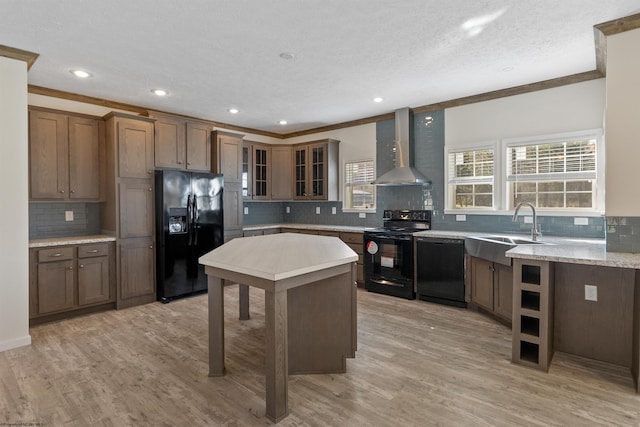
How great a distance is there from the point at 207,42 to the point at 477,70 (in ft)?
8.78

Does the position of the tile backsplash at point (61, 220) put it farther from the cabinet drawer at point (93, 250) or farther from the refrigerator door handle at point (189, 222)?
the refrigerator door handle at point (189, 222)

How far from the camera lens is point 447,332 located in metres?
3.41

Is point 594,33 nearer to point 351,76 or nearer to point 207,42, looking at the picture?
point 351,76

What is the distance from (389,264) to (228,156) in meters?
2.97


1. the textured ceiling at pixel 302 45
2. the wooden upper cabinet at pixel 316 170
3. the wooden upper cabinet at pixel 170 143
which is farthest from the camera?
the wooden upper cabinet at pixel 316 170

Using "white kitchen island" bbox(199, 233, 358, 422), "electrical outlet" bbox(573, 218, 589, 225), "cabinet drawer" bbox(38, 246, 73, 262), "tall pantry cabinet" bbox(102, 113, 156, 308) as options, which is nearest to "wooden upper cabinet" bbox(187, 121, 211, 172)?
"tall pantry cabinet" bbox(102, 113, 156, 308)

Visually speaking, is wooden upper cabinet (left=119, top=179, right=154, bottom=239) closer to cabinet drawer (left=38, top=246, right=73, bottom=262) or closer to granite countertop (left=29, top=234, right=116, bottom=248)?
granite countertop (left=29, top=234, right=116, bottom=248)

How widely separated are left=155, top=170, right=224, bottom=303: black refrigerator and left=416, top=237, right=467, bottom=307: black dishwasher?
289cm

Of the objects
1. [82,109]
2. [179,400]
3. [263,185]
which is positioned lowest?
[179,400]

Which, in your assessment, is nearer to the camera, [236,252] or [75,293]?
[236,252]

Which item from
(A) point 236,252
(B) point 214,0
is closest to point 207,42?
(B) point 214,0

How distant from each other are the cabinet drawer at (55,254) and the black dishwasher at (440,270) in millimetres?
4138

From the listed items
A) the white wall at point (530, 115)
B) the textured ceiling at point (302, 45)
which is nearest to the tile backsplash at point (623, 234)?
the white wall at point (530, 115)

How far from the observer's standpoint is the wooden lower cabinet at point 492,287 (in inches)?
137
